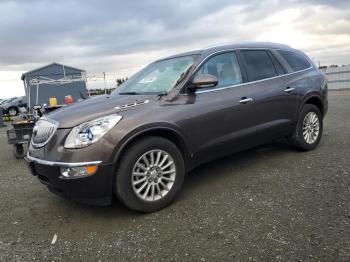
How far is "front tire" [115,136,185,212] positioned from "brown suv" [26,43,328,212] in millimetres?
10

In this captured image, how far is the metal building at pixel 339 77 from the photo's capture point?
81.1ft

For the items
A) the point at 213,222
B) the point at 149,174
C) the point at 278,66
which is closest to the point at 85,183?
the point at 149,174

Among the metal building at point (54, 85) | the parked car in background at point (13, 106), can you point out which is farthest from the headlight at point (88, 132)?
the parked car in background at point (13, 106)

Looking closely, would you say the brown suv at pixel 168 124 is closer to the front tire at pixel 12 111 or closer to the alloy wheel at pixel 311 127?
the alloy wheel at pixel 311 127

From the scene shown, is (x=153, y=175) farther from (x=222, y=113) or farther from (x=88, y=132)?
(x=222, y=113)

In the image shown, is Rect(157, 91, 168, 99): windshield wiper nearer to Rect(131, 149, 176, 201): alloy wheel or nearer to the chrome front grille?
Rect(131, 149, 176, 201): alloy wheel

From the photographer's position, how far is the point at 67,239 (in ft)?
11.5

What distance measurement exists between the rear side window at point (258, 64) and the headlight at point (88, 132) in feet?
7.44

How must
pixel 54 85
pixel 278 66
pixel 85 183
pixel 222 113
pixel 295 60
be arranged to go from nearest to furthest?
1. pixel 85 183
2. pixel 222 113
3. pixel 278 66
4. pixel 295 60
5. pixel 54 85

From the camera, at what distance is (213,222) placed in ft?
11.8

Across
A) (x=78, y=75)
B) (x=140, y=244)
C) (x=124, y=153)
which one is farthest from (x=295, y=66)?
(x=78, y=75)

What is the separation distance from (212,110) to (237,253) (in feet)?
6.17

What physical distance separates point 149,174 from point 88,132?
78 cm

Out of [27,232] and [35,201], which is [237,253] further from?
[35,201]
